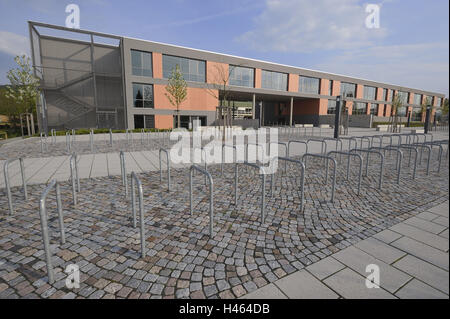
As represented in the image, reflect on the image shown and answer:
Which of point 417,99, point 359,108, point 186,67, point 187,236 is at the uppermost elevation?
point 417,99

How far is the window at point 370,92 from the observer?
47609 millimetres

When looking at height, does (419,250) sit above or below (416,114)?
below

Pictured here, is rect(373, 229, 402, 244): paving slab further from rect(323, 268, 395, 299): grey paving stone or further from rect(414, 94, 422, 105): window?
rect(414, 94, 422, 105): window

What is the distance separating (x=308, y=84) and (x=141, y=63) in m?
27.3

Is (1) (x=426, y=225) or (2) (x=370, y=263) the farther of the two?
(1) (x=426, y=225)

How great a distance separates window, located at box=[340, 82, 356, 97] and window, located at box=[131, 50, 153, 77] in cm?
3542

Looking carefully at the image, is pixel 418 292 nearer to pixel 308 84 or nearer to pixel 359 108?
pixel 308 84

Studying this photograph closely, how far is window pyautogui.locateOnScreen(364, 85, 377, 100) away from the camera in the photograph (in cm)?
4761

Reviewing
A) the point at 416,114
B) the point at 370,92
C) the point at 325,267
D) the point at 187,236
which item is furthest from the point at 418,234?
the point at 416,114

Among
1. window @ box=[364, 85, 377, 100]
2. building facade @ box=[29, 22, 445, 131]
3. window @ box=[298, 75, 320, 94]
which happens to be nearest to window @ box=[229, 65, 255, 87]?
building facade @ box=[29, 22, 445, 131]

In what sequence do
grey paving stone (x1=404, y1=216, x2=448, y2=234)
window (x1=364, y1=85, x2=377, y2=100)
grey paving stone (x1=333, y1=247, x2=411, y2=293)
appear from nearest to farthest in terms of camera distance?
grey paving stone (x1=333, y1=247, x2=411, y2=293), grey paving stone (x1=404, y1=216, x2=448, y2=234), window (x1=364, y1=85, x2=377, y2=100)

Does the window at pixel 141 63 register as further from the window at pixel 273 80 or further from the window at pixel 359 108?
the window at pixel 359 108

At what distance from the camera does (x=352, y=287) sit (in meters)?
2.24

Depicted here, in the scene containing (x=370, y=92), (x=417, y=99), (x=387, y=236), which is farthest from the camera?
(x=417, y=99)
